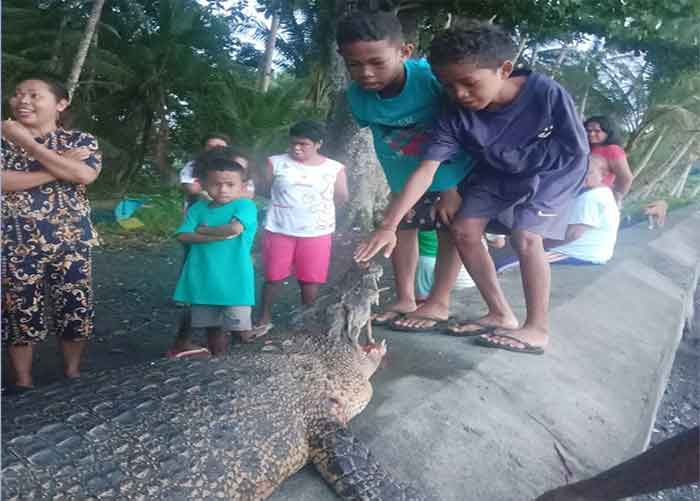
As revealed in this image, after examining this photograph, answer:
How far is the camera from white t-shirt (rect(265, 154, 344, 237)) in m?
3.93

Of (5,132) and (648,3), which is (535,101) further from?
(648,3)

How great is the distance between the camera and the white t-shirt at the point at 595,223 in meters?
5.17

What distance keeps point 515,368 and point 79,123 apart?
9.57m

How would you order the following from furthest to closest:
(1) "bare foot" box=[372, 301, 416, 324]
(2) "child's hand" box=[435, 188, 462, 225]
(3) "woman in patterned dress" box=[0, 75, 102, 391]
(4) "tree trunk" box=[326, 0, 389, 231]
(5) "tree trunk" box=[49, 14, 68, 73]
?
1. (5) "tree trunk" box=[49, 14, 68, 73]
2. (4) "tree trunk" box=[326, 0, 389, 231]
3. (1) "bare foot" box=[372, 301, 416, 324]
4. (2) "child's hand" box=[435, 188, 462, 225]
5. (3) "woman in patterned dress" box=[0, 75, 102, 391]

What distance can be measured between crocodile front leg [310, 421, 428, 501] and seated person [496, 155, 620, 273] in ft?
10.1

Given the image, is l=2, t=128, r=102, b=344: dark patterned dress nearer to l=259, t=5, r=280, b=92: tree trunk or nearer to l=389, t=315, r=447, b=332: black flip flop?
l=389, t=315, r=447, b=332: black flip flop

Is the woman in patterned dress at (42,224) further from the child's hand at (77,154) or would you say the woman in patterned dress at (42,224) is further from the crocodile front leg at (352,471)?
the crocodile front leg at (352,471)

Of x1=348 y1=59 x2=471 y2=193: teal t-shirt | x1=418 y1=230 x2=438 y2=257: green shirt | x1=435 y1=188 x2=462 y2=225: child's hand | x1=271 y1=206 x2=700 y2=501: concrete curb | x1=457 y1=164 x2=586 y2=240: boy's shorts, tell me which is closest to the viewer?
x1=271 y1=206 x2=700 y2=501: concrete curb

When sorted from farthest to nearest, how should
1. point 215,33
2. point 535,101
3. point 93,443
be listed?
point 215,33, point 535,101, point 93,443

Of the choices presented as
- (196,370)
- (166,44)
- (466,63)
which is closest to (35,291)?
(196,370)

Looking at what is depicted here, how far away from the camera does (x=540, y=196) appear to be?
319 cm

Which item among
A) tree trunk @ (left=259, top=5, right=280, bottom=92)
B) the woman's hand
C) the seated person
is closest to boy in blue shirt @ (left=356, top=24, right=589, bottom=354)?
the woman's hand

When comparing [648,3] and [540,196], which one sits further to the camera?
[648,3]

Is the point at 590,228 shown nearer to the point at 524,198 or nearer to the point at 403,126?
the point at 524,198
